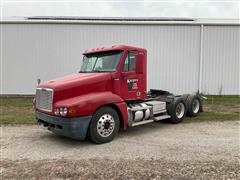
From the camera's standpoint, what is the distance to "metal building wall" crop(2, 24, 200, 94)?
13.0 m

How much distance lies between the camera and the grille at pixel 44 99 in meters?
5.09

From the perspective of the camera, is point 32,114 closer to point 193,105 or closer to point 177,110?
point 177,110

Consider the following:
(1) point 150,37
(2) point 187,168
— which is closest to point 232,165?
(2) point 187,168

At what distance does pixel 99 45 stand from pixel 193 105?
7241 millimetres

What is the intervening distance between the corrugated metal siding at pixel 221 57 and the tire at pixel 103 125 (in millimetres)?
9328

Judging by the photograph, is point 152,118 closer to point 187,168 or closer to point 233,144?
point 233,144

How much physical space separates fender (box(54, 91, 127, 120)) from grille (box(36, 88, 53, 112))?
27 centimetres

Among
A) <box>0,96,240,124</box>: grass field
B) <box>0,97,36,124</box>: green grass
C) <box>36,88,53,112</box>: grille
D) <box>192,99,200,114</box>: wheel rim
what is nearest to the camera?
<box>36,88,53,112</box>: grille

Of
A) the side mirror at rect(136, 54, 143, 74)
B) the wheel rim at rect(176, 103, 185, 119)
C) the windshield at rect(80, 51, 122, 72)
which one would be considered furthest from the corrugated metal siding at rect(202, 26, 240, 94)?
the windshield at rect(80, 51, 122, 72)

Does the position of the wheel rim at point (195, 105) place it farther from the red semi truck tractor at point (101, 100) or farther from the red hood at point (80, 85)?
the red hood at point (80, 85)

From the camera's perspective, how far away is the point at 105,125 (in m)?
5.35

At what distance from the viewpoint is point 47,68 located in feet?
43.3

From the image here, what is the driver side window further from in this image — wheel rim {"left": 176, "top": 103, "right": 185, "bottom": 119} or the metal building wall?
the metal building wall

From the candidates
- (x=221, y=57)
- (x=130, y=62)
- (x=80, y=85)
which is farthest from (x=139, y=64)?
(x=221, y=57)
